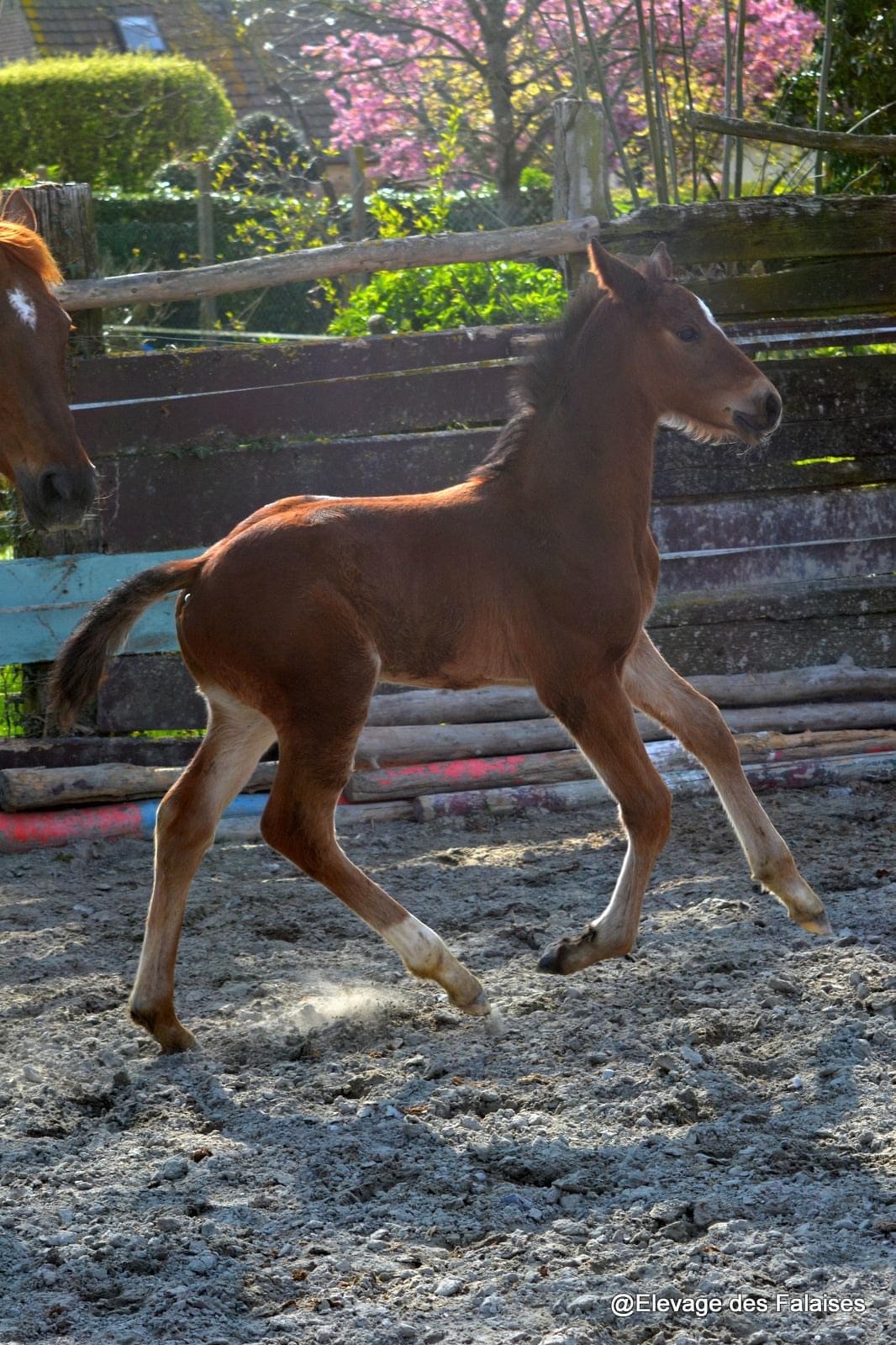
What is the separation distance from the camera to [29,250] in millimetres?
4613

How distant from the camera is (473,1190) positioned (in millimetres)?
2879

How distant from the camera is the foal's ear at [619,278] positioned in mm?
3924

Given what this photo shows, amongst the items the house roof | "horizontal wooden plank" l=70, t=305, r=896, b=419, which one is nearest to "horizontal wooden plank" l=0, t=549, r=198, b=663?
"horizontal wooden plank" l=70, t=305, r=896, b=419

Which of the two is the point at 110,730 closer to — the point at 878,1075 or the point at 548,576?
the point at 548,576

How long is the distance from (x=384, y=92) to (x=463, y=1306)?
1516cm

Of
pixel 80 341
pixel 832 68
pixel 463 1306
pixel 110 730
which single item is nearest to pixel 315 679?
pixel 463 1306

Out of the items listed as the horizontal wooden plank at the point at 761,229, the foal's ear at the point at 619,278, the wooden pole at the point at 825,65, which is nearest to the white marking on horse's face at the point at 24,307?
the foal's ear at the point at 619,278

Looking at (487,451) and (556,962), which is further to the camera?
(487,451)

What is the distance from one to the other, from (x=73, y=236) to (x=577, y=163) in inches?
89.4

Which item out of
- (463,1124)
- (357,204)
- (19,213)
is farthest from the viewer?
(357,204)

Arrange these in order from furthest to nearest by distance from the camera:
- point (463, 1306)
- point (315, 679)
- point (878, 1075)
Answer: point (315, 679) → point (878, 1075) → point (463, 1306)

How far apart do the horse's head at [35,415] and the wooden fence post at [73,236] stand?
142 centimetres

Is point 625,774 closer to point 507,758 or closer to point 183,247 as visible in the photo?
point 507,758

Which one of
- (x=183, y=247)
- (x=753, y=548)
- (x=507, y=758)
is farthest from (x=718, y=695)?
(x=183, y=247)
